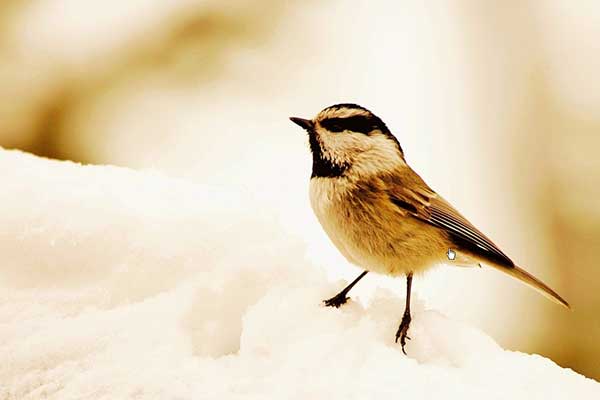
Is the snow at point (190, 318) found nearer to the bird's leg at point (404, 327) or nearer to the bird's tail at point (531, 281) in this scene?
the bird's leg at point (404, 327)

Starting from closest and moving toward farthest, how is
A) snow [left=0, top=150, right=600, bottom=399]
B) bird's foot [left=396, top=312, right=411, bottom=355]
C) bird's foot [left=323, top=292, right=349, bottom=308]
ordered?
snow [left=0, top=150, right=600, bottom=399] < bird's foot [left=396, top=312, right=411, bottom=355] < bird's foot [left=323, top=292, right=349, bottom=308]

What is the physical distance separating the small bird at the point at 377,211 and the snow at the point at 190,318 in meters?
0.11

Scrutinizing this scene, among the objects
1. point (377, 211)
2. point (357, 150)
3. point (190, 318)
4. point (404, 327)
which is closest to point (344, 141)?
point (357, 150)

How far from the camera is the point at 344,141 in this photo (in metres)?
1.55

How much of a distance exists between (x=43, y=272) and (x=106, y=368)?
11.9 inches

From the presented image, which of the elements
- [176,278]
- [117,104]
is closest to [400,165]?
[176,278]

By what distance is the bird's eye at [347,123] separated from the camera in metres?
1.54

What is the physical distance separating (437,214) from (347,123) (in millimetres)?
350

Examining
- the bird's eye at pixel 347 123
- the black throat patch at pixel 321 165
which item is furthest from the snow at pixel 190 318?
the bird's eye at pixel 347 123

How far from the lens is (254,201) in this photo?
1.60 metres

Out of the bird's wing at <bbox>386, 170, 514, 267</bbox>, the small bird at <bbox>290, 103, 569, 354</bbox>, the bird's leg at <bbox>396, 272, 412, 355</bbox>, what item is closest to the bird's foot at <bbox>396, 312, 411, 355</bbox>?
the bird's leg at <bbox>396, 272, 412, 355</bbox>

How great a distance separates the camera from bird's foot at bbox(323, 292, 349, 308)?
1.37 metres

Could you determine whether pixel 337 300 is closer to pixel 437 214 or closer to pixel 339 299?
pixel 339 299

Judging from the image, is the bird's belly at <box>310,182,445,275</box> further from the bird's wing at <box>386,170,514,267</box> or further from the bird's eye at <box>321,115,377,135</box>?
the bird's eye at <box>321,115,377,135</box>
